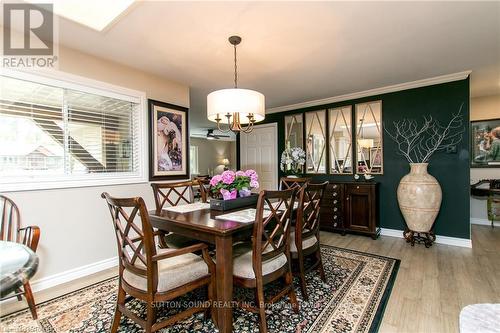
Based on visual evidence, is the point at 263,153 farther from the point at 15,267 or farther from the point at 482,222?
the point at 15,267

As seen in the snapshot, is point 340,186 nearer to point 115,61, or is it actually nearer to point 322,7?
point 322,7

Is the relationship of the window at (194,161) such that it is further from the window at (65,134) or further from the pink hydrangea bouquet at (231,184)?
the pink hydrangea bouquet at (231,184)

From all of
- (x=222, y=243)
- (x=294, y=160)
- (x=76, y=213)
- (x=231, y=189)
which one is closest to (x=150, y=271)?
(x=222, y=243)

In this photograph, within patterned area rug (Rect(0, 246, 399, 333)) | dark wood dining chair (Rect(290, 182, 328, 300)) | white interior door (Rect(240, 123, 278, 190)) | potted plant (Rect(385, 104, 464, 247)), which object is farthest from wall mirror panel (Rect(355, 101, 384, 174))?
dark wood dining chair (Rect(290, 182, 328, 300))

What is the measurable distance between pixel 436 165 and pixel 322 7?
3018mm

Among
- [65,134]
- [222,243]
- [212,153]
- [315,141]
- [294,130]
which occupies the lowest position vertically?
[222,243]

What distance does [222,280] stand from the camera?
1525 millimetres

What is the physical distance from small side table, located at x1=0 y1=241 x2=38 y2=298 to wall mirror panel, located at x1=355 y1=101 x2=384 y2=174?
4256 millimetres

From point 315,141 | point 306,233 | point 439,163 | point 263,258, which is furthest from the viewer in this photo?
point 315,141

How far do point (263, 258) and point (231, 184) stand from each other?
77 centimetres

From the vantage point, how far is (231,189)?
86.9 inches

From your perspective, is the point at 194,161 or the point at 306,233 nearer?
the point at 306,233

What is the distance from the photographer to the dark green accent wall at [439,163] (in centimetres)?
337

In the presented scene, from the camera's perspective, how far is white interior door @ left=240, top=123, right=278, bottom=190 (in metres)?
5.24
